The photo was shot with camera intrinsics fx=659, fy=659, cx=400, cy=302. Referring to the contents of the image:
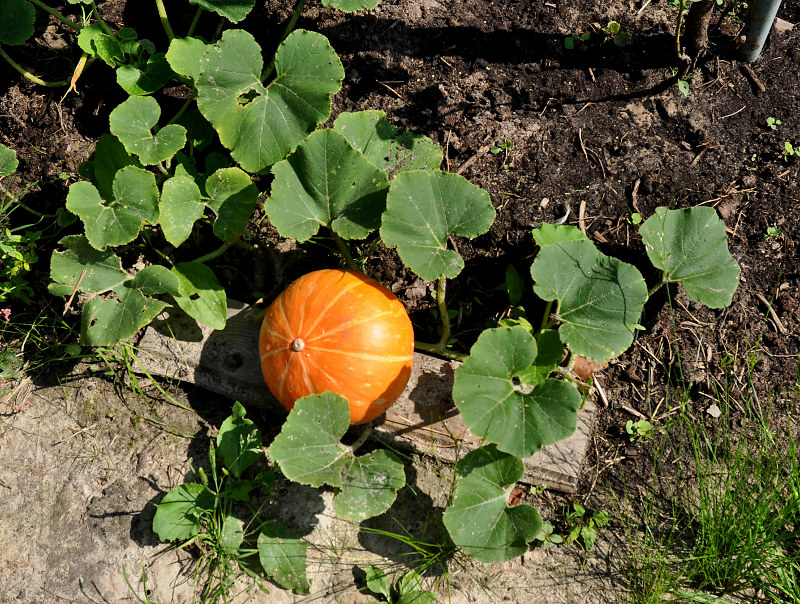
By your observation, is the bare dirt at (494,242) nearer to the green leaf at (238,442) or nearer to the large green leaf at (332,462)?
the green leaf at (238,442)

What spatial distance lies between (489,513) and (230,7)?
251 cm

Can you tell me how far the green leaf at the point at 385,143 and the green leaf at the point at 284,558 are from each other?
1.71 meters

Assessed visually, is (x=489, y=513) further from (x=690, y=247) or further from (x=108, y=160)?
(x=108, y=160)

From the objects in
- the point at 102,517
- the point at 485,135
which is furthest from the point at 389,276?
the point at 102,517

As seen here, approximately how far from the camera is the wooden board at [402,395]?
2949 mm

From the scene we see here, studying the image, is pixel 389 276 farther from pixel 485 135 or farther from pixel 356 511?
pixel 356 511

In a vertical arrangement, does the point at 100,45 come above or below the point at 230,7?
below

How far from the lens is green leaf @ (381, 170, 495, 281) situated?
9.00 ft

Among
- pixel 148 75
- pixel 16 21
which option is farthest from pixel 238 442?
pixel 16 21

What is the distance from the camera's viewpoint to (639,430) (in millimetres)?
3059

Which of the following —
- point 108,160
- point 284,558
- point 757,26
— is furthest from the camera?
point 108,160

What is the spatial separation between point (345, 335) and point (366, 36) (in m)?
1.63

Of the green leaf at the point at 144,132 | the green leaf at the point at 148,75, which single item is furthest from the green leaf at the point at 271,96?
the green leaf at the point at 148,75

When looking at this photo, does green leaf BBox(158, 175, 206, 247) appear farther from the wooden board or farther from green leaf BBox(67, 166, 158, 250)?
the wooden board
